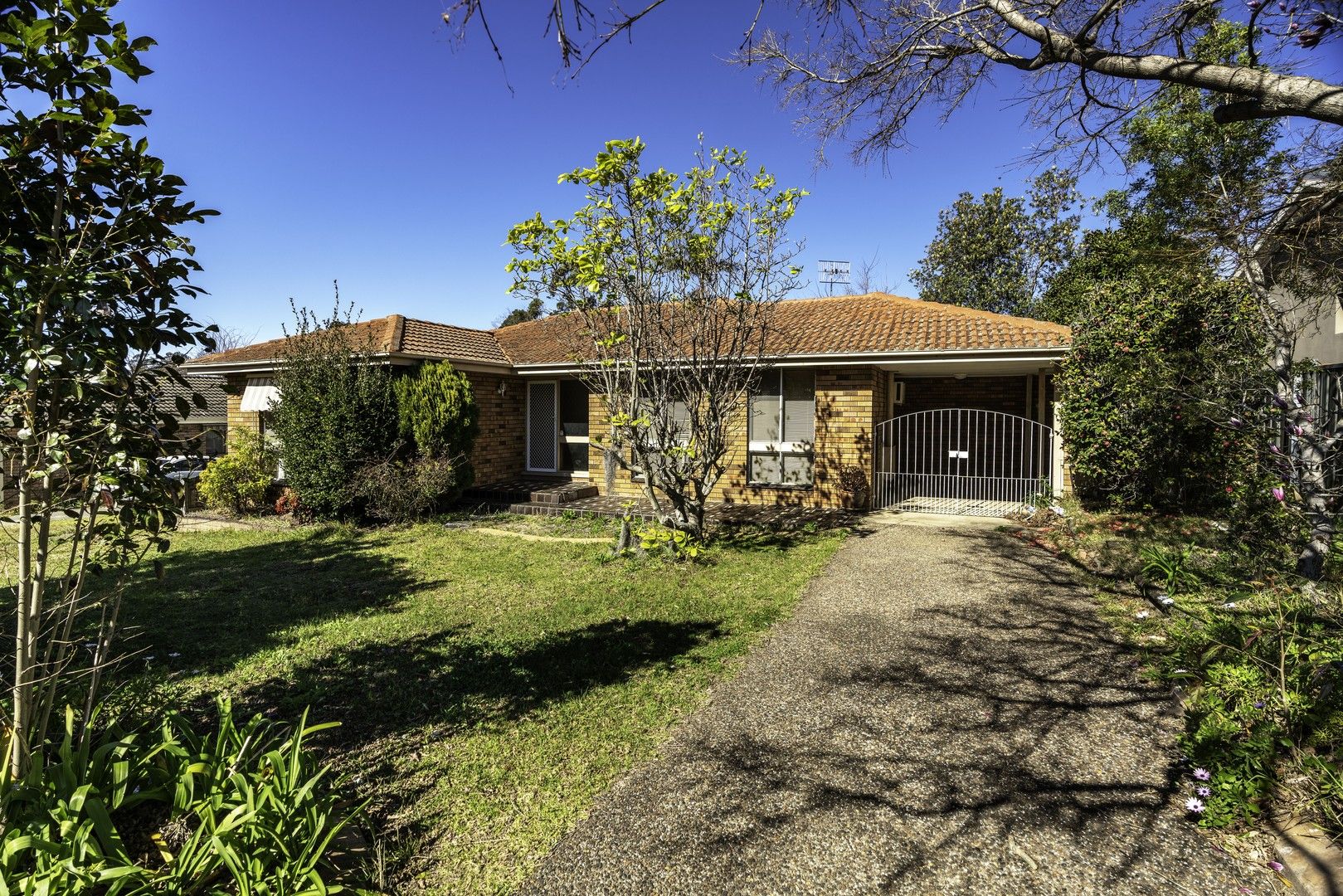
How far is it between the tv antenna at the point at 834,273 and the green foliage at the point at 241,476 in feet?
55.8

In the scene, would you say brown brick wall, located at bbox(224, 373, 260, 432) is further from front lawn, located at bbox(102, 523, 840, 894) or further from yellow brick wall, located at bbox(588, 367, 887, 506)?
yellow brick wall, located at bbox(588, 367, 887, 506)

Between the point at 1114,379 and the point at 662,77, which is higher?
the point at 662,77

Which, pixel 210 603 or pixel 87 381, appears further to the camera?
pixel 210 603

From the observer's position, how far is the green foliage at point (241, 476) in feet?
42.6

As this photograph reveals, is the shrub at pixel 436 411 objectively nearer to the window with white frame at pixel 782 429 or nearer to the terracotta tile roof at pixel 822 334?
the terracotta tile roof at pixel 822 334

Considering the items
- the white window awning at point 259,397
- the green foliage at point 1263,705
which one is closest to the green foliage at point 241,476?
the white window awning at point 259,397

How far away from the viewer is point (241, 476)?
1320 centimetres

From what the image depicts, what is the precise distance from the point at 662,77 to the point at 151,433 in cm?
518

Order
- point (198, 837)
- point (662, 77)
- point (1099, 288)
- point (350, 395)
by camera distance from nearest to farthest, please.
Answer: point (198, 837)
point (662, 77)
point (1099, 288)
point (350, 395)

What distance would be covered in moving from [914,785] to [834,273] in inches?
833

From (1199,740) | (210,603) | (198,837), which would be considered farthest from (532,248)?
(1199,740)

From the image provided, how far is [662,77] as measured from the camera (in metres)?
6.09

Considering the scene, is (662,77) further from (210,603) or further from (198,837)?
(210,603)

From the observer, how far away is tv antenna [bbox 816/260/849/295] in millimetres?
22344
